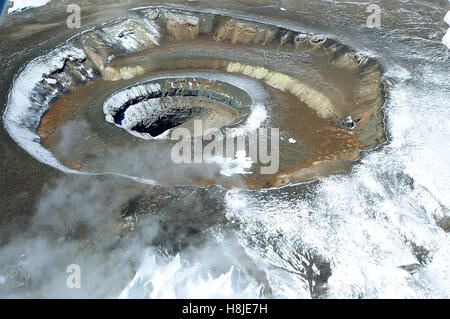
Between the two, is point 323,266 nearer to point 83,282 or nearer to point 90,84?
point 83,282

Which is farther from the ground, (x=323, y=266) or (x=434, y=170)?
(x=434, y=170)

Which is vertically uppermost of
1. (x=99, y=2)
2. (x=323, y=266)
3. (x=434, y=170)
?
(x=99, y=2)

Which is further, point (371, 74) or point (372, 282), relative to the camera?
point (371, 74)

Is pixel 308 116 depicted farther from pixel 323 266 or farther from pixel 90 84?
pixel 90 84

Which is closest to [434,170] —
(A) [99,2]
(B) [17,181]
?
(B) [17,181]

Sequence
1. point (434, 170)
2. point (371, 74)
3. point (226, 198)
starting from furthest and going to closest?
1. point (371, 74)
2. point (434, 170)
3. point (226, 198)
